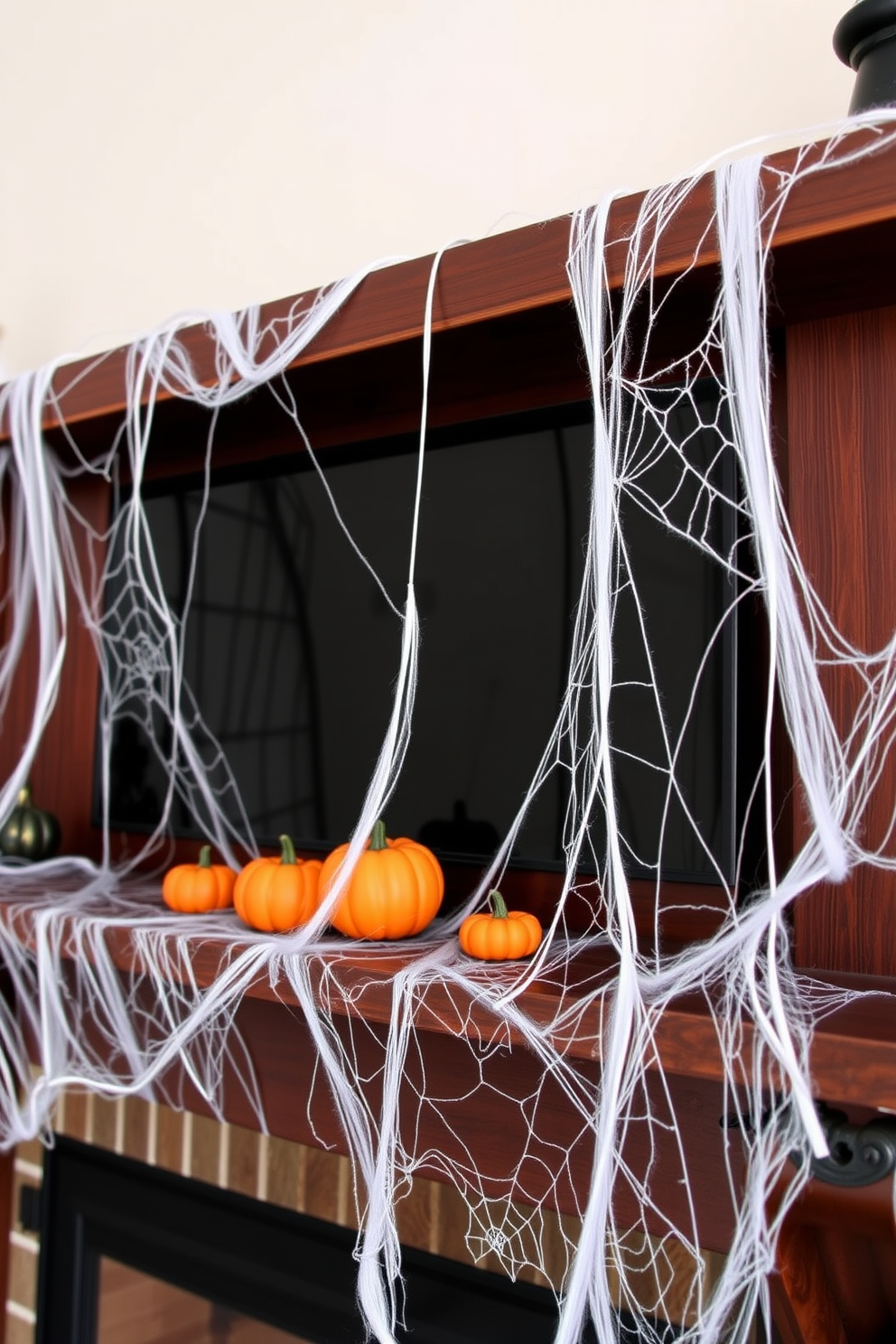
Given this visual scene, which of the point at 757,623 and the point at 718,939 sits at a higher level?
the point at 757,623

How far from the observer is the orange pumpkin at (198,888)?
1.14m

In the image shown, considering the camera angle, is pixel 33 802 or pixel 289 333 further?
pixel 33 802

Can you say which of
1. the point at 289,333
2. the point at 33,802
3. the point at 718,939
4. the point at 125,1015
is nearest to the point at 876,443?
the point at 718,939

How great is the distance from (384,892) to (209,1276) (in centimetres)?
70

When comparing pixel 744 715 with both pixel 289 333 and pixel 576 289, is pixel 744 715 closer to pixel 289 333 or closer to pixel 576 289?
pixel 576 289

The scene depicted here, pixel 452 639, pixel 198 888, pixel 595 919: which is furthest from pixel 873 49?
pixel 198 888

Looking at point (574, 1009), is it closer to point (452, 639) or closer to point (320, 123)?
point (452, 639)

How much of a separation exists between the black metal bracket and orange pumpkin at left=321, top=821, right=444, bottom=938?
0.38 m

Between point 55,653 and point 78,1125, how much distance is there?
0.71 m

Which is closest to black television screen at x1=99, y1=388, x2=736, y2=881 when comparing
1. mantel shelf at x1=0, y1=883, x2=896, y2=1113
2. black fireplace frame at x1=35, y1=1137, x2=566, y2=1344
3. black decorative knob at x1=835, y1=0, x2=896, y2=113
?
mantel shelf at x1=0, y1=883, x2=896, y2=1113

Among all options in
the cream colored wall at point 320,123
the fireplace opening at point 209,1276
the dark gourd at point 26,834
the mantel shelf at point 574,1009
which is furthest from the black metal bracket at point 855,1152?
the dark gourd at point 26,834

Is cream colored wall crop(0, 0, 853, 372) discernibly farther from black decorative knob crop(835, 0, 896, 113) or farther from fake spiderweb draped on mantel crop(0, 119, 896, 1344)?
fake spiderweb draped on mantel crop(0, 119, 896, 1344)

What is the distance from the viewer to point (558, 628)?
1.02 m

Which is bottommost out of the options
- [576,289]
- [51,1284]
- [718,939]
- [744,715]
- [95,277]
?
[51,1284]
